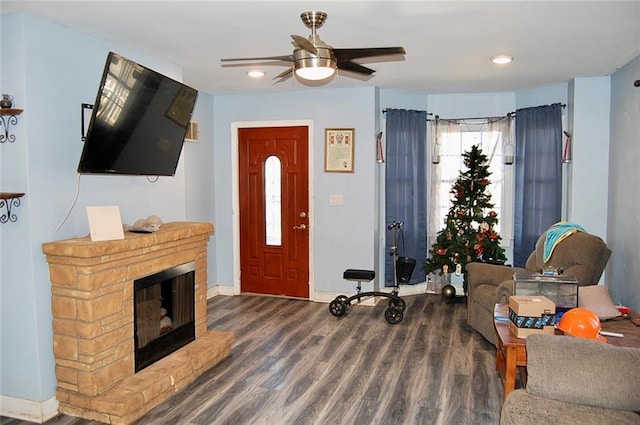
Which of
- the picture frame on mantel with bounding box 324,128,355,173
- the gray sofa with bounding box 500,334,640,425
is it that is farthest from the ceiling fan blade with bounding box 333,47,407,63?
the picture frame on mantel with bounding box 324,128,355,173

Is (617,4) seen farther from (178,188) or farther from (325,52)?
(178,188)

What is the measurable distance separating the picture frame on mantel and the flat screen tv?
2.03 m

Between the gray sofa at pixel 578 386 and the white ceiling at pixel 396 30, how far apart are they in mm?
1909

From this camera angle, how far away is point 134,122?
120 inches

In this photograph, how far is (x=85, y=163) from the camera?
281 centimetres

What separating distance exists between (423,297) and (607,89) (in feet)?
9.62

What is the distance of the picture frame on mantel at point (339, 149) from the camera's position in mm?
5270

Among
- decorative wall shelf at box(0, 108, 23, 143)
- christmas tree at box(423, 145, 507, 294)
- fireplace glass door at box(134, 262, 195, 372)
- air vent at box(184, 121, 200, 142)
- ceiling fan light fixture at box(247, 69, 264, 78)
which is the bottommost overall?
fireplace glass door at box(134, 262, 195, 372)

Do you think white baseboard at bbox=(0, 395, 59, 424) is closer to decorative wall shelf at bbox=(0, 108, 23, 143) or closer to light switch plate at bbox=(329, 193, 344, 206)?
decorative wall shelf at bbox=(0, 108, 23, 143)

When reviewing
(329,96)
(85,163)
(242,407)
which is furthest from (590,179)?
(85,163)

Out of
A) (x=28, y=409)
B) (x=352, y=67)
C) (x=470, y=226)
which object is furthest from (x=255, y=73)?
(x=28, y=409)

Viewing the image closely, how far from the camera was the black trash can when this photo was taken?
17.2 ft

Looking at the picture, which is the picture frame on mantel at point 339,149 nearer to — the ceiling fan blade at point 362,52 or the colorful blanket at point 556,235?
the colorful blanket at point 556,235

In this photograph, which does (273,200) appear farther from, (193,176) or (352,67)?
(352,67)
